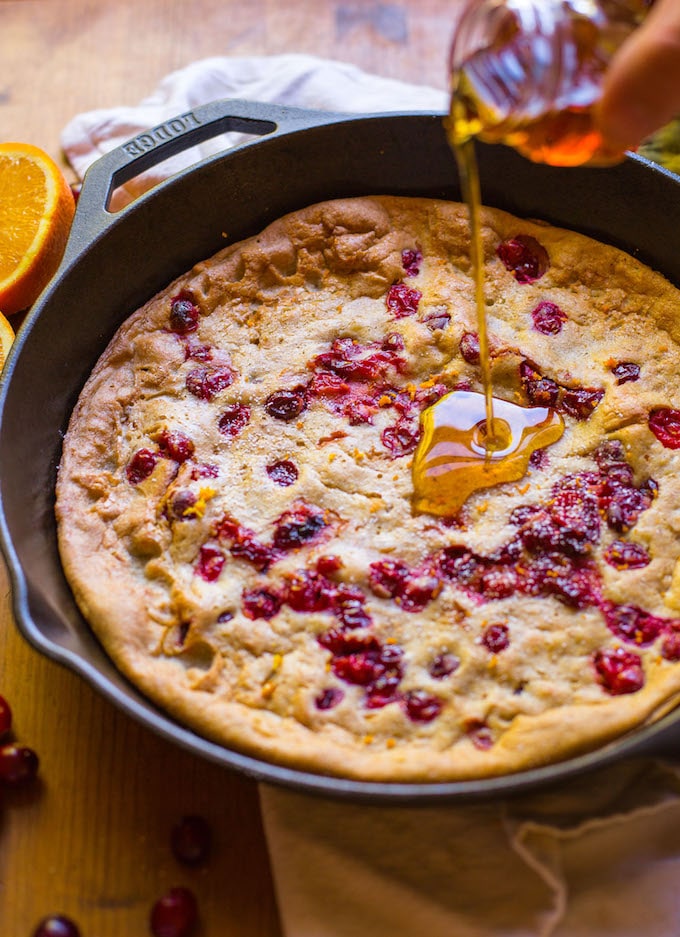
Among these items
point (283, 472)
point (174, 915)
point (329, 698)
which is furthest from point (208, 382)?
point (174, 915)

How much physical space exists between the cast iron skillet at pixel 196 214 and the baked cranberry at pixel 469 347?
62 cm

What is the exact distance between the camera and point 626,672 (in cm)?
253

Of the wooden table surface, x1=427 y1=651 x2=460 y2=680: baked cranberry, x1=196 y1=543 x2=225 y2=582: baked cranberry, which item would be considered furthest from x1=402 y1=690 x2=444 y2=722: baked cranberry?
x1=196 y1=543 x2=225 y2=582: baked cranberry

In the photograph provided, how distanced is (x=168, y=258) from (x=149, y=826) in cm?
181

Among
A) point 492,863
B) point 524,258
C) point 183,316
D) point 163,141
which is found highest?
point 163,141

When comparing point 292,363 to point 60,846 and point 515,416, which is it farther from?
point 60,846

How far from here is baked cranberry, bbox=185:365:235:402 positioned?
10.1 feet

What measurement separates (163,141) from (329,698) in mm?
1775

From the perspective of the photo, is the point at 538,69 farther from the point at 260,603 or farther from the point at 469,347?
the point at 260,603

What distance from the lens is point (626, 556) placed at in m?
2.74

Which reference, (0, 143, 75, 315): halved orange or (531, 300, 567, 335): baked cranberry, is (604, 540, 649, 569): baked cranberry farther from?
(0, 143, 75, 315): halved orange

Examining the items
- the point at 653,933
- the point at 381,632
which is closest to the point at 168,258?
the point at 381,632

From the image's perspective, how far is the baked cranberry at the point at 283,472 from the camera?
9.56 feet

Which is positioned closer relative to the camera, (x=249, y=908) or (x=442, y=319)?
(x=249, y=908)
